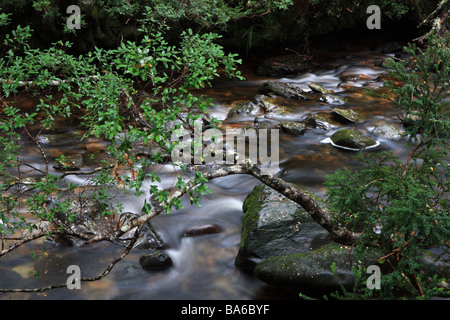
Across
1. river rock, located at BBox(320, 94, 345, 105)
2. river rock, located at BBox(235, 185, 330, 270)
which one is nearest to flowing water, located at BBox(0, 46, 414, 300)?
river rock, located at BBox(235, 185, 330, 270)

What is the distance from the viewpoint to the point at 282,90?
423 inches

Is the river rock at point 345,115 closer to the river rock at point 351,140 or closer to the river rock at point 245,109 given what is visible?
the river rock at point 351,140

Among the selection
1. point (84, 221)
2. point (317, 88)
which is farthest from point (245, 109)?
point (84, 221)

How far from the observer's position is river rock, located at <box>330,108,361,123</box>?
9.16 meters

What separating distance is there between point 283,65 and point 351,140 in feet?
17.3

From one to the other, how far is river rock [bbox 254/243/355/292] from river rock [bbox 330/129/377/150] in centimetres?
374

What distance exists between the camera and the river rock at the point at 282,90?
10672 millimetres

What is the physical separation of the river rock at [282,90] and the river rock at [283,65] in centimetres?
140

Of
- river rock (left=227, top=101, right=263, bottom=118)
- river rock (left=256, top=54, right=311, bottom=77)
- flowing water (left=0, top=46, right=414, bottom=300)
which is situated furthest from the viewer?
river rock (left=256, top=54, right=311, bottom=77)

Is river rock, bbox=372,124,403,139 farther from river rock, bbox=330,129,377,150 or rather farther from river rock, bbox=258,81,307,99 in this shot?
river rock, bbox=258,81,307,99

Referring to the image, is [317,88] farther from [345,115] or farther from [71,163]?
[71,163]

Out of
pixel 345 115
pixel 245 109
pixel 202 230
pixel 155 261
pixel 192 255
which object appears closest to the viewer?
pixel 155 261

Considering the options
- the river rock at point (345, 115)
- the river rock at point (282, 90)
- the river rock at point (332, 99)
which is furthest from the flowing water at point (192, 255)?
the river rock at point (282, 90)
